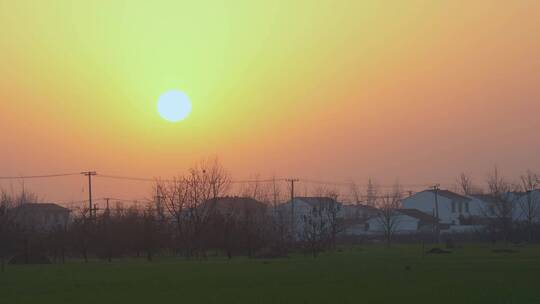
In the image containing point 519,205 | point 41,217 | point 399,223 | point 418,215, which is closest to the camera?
point 41,217

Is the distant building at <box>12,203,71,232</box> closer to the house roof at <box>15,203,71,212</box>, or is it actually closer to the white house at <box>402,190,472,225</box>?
the house roof at <box>15,203,71,212</box>

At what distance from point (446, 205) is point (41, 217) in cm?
6650

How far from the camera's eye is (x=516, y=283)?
92.7 feet

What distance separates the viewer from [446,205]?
13388 centimetres

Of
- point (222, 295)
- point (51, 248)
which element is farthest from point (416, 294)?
point (51, 248)

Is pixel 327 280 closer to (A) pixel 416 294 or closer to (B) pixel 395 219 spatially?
(A) pixel 416 294

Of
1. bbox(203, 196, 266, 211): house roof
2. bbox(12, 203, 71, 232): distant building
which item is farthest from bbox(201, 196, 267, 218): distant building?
bbox(12, 203, 71, 232): distant building

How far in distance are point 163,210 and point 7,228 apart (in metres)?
18.5

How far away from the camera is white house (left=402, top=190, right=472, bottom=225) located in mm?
132875

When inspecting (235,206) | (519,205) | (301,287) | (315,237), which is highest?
(235,206)

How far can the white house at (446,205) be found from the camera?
133m

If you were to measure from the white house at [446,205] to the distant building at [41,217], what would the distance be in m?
60.4

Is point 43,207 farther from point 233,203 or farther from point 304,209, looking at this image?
point 233,203

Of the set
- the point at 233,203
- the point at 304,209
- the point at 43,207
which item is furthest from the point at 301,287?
the point at 43,207
